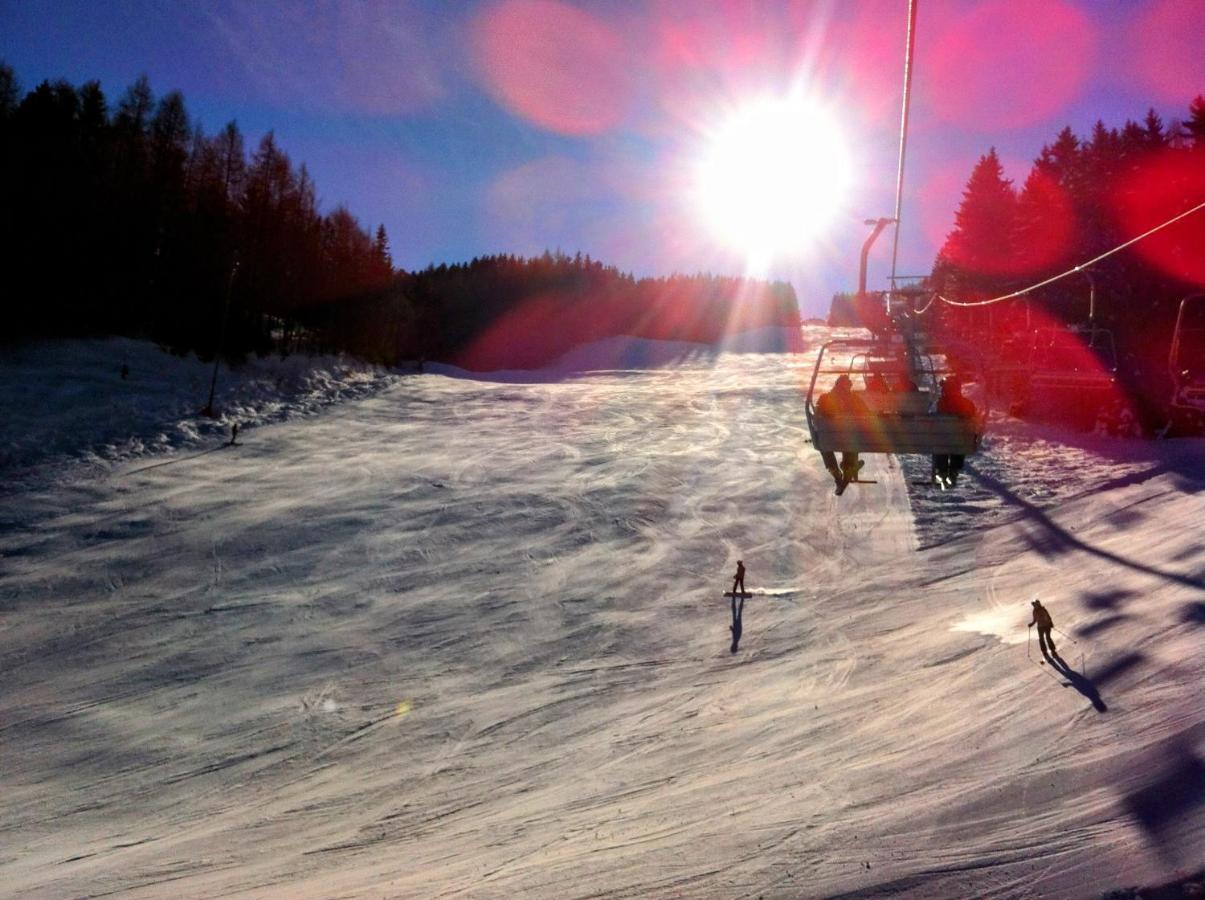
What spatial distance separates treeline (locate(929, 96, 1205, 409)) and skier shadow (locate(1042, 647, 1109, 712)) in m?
12.8

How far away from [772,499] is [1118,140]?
2045 centimetres

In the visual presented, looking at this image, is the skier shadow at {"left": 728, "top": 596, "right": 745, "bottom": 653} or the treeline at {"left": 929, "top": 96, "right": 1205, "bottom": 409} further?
the treeline at {"left": 929, "top": 96, "right": 1205, "bottom": 409}

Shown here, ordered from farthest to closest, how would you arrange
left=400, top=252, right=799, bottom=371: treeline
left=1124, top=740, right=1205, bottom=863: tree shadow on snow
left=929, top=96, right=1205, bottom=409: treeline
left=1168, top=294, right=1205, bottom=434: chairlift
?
left=400, top=252, right=799, bottom=371: treeline < left=929, top=96, right=1205, bottom=409: treeline < left=1124, top=740, right=1205, bottom=863: tree shadow on snow < left=1168, top=294, right=1205, bottom=434: chairlift

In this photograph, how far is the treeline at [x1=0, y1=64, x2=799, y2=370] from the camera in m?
32.0

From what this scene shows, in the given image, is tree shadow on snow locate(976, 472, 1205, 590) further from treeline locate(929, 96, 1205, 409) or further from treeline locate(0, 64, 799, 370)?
treeline locate(0, 64, 799, 370)

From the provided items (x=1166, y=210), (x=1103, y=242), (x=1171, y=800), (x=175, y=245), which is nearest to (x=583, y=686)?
(x=1171, y=800)

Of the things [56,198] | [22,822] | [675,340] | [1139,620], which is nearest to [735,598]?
[1139,620]

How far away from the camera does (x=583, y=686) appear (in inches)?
658

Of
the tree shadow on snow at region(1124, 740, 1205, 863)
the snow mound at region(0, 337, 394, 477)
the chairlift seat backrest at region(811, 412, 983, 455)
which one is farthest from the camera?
the snow mound at region(0, 337, 394, 477)

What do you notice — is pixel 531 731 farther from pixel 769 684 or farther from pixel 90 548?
pixel 90 548

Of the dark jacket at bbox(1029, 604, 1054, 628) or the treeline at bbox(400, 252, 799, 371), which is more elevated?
the treeline at bbox(400, 252, 799, 371)

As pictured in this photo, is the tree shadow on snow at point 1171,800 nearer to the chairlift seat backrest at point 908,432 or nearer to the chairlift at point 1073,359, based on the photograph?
the chairlift at point 1073,359

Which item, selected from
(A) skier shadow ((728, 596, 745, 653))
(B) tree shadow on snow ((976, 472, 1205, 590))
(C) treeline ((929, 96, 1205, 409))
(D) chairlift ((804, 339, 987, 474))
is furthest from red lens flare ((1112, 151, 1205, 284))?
(D) chairlift ((804, 339, 987, 474))

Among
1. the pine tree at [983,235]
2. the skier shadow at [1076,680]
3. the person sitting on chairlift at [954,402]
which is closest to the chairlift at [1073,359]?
the skier shadow at [1076,680]
